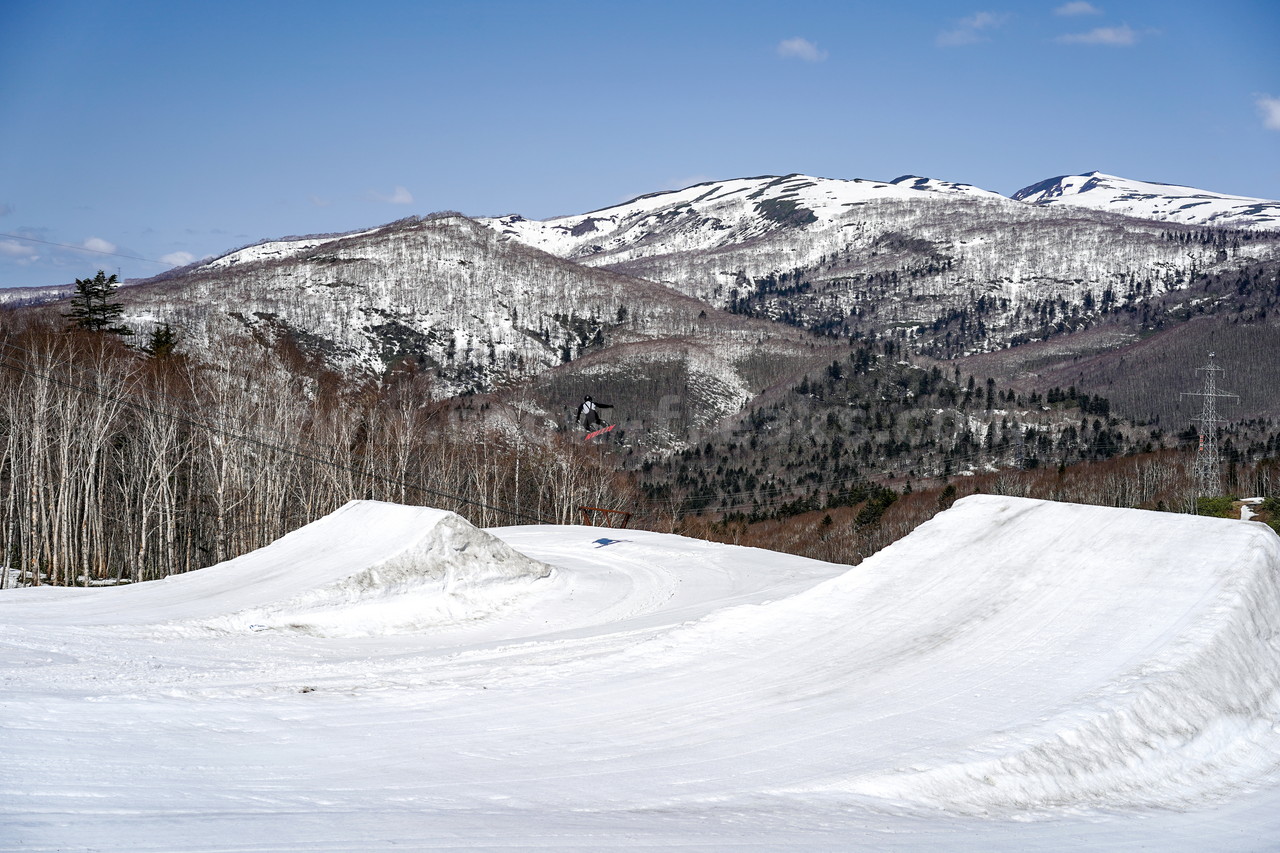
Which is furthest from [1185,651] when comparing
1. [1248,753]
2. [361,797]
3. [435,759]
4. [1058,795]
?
[361,797]

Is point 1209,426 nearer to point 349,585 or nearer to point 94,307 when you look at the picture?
point 349,585

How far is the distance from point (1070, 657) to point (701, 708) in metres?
5.07

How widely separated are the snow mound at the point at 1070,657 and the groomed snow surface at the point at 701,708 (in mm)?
44

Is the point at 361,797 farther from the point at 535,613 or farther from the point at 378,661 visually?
the point at 535,613

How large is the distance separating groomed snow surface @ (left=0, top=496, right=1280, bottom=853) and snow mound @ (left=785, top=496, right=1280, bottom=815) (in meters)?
0.04

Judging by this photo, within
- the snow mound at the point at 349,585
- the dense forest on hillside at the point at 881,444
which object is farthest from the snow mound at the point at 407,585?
the dense forest on hillside at the point at 881,444

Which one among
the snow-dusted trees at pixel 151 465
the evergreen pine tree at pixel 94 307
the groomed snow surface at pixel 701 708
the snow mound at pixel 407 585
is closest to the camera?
the groomed snow surface at pixel 701 708

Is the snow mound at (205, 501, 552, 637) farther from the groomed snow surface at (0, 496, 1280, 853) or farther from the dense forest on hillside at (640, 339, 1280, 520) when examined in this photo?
the dense forest on hillside at (640, 339, 1280, 520)

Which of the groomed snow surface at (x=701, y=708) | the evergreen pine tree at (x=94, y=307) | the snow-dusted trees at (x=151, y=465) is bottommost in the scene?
the groomed snow surface at (x=701, y=708)

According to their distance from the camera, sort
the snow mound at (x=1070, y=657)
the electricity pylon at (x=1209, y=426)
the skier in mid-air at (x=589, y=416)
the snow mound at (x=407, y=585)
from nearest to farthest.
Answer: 1. the snow mound at (x=1070, y=657)
2. the snow mound at (x=407, y=585)
3. the skier in mid-air at (x=589, y=416)
4. the electricity pylon at (x=1209, y=426)

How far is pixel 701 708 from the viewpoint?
13328 millimetres

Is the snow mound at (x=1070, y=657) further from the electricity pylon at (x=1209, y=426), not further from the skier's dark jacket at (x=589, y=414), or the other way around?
the electricity pylon at (x=1209, y=426)

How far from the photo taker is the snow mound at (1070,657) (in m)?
11.0

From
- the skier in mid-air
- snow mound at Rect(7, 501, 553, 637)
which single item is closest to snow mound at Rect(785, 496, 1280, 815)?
snow mound at Rect(7, 501, 553, 637)
